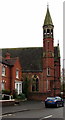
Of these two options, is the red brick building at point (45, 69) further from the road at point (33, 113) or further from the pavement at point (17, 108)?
the road at point (33, 113)

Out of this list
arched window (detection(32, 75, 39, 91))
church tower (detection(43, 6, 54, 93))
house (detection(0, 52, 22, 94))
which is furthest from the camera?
arched window (detection(32, 75, 39, 91))

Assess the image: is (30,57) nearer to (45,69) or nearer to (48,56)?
(48,56)

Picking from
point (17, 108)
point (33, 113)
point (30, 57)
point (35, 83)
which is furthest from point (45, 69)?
point (33, 113)

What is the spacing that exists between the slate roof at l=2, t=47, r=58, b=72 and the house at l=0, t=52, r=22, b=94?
360 inches

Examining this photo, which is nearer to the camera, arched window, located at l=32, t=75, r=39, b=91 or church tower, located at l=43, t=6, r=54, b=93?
church tower, located at l=43, t=6, r=54, b=93

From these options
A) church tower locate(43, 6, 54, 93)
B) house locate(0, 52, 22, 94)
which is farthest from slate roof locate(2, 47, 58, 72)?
house locate(0, 52, 22, 94)

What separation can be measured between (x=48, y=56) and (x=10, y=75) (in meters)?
13.4

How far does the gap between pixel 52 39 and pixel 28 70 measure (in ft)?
28.7

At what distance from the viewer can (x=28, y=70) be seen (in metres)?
55.3

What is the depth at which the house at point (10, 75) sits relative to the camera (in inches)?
1585

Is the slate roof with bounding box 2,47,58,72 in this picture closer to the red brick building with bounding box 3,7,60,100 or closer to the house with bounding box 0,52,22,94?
the red brick building with bounding box 3,7,60,100

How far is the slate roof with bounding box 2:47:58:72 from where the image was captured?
5556 centimetres

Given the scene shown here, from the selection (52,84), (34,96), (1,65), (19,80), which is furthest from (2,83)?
(52,84)

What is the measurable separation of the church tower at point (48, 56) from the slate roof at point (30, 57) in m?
1.79
